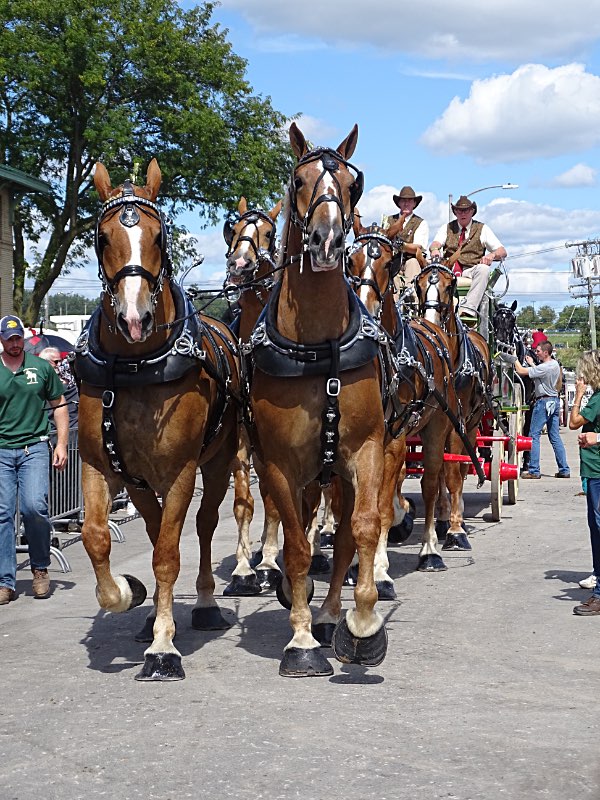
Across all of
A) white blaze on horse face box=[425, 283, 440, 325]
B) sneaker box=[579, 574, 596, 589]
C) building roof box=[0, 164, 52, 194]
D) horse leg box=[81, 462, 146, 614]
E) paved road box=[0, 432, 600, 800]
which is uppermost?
building roof box=[0, 164, 52, 194]

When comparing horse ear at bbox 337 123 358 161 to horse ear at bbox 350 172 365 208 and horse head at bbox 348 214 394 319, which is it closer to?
horse ear at bbox 350 172 365 208

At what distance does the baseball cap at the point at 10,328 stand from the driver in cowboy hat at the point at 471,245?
20.4 ft

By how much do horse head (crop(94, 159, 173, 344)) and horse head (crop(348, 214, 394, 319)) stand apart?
7.38 ft

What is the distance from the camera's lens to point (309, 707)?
239 inches

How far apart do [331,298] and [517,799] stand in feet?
10.0

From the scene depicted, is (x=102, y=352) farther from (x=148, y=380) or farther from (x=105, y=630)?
(x=105, y=630)

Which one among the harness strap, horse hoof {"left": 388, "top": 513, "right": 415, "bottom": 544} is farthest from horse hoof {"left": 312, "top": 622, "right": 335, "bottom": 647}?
horse hoof {"left": 388, "top": 513, "right": 415, "bottom": 544}

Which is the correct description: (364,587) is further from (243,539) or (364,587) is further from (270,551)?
(270,551)

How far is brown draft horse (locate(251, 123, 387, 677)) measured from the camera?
652 centimetres

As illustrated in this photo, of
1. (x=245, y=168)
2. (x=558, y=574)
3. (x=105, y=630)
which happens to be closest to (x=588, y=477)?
(x=558, y=574)

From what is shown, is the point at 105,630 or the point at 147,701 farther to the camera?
the point at 105,630

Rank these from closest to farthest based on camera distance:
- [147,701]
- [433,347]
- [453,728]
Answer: [453,728] < [147,701] < [433,347]

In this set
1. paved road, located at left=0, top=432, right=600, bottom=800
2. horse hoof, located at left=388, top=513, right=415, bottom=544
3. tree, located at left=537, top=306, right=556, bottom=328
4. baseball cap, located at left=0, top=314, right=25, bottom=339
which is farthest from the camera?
tree, located at left=537, top=306, right=556, bottom=328

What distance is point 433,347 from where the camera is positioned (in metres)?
11.0
